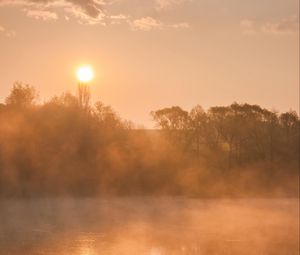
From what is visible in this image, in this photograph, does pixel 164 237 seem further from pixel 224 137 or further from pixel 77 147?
pixel 224 137

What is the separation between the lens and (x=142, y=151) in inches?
1864

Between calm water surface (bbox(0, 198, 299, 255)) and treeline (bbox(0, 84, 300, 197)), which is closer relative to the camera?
calm water surface (bbox(0, 198, 299, 255))

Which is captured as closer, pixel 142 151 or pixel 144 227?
pixel 144 227

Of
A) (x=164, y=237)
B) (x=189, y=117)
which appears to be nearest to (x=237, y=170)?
(x=189, y=117)

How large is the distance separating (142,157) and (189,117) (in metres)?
10.6

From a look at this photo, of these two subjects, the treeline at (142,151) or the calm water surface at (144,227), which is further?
the treeline at (142,151)

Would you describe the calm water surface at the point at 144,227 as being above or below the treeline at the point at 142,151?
below

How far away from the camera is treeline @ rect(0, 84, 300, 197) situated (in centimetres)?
3831

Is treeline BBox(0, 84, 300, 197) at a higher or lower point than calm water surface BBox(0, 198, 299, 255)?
higher

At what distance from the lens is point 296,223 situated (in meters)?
32.7

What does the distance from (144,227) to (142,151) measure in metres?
20.3

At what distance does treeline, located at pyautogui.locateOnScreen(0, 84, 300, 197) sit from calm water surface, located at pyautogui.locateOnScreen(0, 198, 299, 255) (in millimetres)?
3174

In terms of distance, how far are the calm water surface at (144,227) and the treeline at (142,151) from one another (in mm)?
3174

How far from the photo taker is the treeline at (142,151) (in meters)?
38.3
